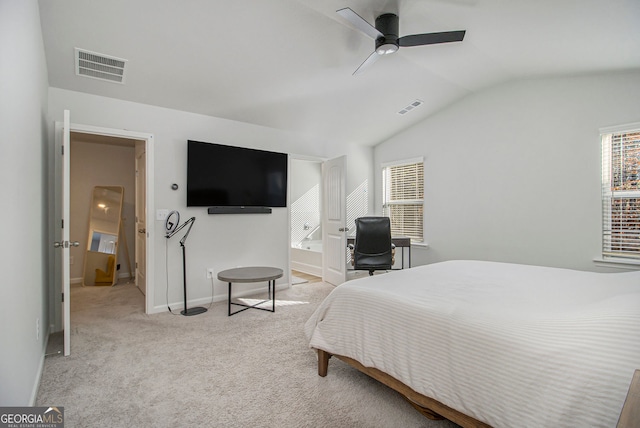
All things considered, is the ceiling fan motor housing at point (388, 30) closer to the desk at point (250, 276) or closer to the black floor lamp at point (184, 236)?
the desk at point (250, 276)

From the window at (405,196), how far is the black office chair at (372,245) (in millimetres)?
1248

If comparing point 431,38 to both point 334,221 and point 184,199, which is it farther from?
point 184,199

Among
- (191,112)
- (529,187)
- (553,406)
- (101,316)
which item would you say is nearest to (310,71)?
(191,112)

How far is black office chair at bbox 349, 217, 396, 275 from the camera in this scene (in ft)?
13.1

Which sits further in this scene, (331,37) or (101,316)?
(101,316)

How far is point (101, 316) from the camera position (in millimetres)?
3391

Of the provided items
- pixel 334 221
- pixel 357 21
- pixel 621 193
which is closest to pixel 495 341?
pixel 357 21

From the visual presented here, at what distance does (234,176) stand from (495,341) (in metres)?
3.40

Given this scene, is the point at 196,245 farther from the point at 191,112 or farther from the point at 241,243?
the point at 191,112

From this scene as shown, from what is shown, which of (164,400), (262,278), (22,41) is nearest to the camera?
(22,41)

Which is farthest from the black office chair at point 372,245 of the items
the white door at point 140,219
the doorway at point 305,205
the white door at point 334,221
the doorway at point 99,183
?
Answer: the doorway at point 99,183

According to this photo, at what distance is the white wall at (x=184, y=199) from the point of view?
10.5ft

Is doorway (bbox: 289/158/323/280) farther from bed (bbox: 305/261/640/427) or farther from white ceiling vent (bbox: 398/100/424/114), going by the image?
bed (bbox: 305/261/640/427)

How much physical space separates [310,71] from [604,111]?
3103 mm
